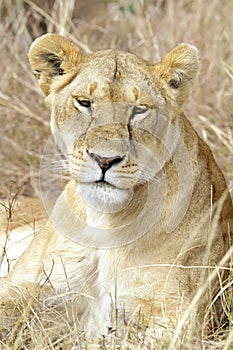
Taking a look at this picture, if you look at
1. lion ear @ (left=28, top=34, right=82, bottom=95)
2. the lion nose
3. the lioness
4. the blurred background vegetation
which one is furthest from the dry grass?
the lion nose

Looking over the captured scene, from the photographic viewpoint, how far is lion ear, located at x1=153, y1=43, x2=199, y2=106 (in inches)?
106

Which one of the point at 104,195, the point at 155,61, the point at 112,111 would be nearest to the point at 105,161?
the point at 104,195

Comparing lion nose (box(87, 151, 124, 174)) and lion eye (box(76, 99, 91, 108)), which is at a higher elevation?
lion eye (box(76, 99, 91, 108))

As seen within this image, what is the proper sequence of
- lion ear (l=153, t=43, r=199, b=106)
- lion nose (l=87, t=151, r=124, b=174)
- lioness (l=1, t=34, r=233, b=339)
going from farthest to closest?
lion ear (l=153, t=43, r=199, b=106)
lioness (l=1, t=34, r=233, b=339)
lion nose (l=87, t=151, r=124, b=174)

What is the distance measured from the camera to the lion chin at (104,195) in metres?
2.42

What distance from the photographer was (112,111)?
2535 millimetres

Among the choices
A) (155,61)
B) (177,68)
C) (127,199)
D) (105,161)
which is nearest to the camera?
(105,161)

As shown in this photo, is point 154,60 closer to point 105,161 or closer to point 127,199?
point 127,199

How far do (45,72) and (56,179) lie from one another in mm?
1941

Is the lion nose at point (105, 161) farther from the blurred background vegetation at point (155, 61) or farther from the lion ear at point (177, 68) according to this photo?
the blurred background vegetation at point (155, 61)

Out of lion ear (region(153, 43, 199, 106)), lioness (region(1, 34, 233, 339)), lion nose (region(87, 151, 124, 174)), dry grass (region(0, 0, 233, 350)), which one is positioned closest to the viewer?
lion nose (region(87, 151, 124, 174))

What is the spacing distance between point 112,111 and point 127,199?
0.27 meters

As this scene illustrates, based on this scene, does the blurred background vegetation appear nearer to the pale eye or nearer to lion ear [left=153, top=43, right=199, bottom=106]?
lion ear [left=153, top=43, right=199, bottom=106]

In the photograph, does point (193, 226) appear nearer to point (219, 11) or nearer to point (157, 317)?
point (157, 317)
